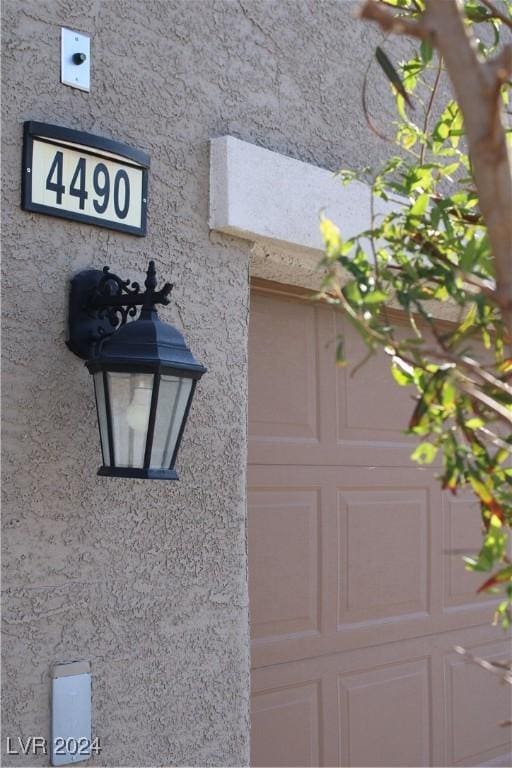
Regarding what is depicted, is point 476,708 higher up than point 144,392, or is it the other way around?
point 144,392

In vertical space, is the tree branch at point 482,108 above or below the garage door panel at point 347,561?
above

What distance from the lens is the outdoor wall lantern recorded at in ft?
8.36

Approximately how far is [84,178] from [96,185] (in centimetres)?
4

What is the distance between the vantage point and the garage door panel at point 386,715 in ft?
12.9

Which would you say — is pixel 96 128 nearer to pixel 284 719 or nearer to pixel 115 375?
pixel 115 375

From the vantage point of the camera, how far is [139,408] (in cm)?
257

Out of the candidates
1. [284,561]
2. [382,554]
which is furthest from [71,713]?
[382,554]

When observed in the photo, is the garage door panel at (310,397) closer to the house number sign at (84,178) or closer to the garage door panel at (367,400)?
the garage door panel at (367,400)

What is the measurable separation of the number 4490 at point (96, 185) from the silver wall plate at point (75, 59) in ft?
0.69

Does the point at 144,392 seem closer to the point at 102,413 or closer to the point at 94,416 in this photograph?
the point at 102,413

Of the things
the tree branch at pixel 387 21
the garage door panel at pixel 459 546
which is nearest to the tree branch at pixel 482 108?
the tree branch at pixel 387 21

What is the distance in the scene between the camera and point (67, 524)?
273cm

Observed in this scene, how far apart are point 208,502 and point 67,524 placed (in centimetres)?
53

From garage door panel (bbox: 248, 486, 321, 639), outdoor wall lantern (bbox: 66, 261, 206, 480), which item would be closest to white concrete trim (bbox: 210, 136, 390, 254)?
outdoor wall lantern (bbox: 66, 261, 206, 480)
